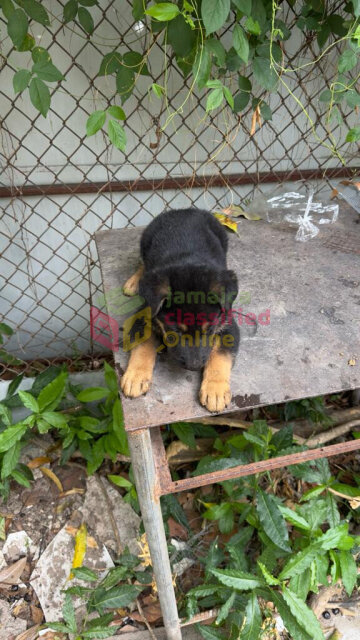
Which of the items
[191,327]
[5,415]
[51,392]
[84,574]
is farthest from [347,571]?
[5,415]

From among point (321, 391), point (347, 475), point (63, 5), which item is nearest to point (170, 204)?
point (63, 5)

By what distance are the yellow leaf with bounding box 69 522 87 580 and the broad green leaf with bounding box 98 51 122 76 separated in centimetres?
303

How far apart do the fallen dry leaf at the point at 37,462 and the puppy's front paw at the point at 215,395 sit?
2.18 meters

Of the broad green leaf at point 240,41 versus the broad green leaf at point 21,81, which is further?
the broad green leaf at point 21,81

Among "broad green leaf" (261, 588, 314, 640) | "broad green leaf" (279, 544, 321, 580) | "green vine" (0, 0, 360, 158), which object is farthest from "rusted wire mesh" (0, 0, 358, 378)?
"broad green leaf" (261, 588, 314, 640)

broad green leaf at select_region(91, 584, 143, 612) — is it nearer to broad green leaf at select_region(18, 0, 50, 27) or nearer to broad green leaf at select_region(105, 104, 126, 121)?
broad green leaf at select_region(105, 104, 126, 121)

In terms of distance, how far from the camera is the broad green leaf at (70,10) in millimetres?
2592

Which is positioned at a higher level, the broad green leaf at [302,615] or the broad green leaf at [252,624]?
the broad green leaf at [302,615]

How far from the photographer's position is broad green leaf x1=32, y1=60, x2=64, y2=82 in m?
2.46

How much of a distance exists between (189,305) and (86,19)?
1885 mm

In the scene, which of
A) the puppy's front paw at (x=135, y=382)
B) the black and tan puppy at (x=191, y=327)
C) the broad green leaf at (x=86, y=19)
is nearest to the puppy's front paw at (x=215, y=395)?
the black and tan puppy at (x=191, y=327)

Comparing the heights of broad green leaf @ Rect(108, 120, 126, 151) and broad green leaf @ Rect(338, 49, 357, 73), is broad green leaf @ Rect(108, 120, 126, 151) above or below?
below

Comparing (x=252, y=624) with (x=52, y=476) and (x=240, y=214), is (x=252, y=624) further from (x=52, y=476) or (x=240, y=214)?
(x=240, y=214)

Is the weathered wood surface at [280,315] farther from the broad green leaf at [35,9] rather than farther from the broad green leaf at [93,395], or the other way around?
the broad green leaf at [35,9]
